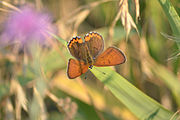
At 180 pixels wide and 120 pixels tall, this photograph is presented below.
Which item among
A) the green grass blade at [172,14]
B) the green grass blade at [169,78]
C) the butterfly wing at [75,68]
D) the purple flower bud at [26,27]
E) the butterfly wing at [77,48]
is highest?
the purple flower bud at [26,27]

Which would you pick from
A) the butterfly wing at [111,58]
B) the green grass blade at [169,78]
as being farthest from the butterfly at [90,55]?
the green grass blade at [169,78]

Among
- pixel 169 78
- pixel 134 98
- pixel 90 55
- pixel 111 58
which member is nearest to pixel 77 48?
pixel 90 55

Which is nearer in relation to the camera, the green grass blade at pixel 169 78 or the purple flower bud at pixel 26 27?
the purple flower bud at pixel 26 27

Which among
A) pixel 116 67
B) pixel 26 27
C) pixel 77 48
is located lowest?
pixel 116 67

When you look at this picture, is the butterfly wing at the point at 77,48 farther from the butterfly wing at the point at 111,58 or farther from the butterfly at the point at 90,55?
the butterfly wing at the point at 111,58

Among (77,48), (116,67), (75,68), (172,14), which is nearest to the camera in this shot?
(172,14)

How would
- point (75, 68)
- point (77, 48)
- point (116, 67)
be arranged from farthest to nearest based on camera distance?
point (116, 67) < point (77, 48) < point (75, 68)

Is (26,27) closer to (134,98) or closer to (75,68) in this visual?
(75,68)
